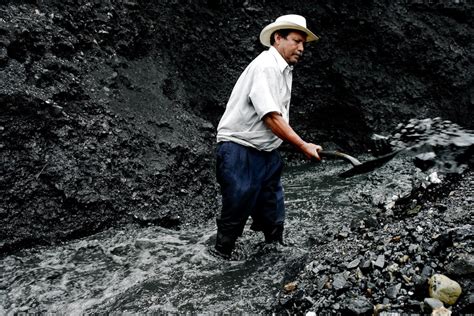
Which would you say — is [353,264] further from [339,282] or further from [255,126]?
[255,126]

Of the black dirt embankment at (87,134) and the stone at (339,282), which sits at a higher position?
the black dirt embankment at (87,134)

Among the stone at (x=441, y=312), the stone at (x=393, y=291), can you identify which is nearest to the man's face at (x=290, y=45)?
the stone at (x=393, y=291)

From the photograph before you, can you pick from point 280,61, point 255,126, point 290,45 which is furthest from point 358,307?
point 290,45

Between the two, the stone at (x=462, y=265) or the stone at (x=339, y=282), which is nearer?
the stone at (x=462, y=265)

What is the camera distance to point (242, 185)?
322 centimetres

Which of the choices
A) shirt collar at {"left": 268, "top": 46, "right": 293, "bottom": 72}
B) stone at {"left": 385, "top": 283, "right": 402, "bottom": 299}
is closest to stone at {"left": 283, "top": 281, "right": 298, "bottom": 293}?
stone at {"left": 385, "top": 283, "right": 402, "bottom": 299}

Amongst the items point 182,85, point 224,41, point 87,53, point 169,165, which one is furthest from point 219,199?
point 224,41

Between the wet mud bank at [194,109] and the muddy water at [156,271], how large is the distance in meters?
0.20

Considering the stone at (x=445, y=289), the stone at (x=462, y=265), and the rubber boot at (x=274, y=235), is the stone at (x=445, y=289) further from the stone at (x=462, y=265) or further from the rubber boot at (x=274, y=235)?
the rubber boot at (x=274, y=235)

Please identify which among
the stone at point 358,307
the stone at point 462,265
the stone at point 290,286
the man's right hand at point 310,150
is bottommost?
the stone at point 290,286

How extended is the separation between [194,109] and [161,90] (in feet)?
3.03

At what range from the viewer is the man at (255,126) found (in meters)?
3.04

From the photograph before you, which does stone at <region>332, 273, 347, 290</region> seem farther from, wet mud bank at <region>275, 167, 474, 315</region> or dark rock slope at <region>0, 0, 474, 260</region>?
dark rock slope at <region>0, 0, 474, 260</region>

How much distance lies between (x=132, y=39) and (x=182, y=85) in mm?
893
